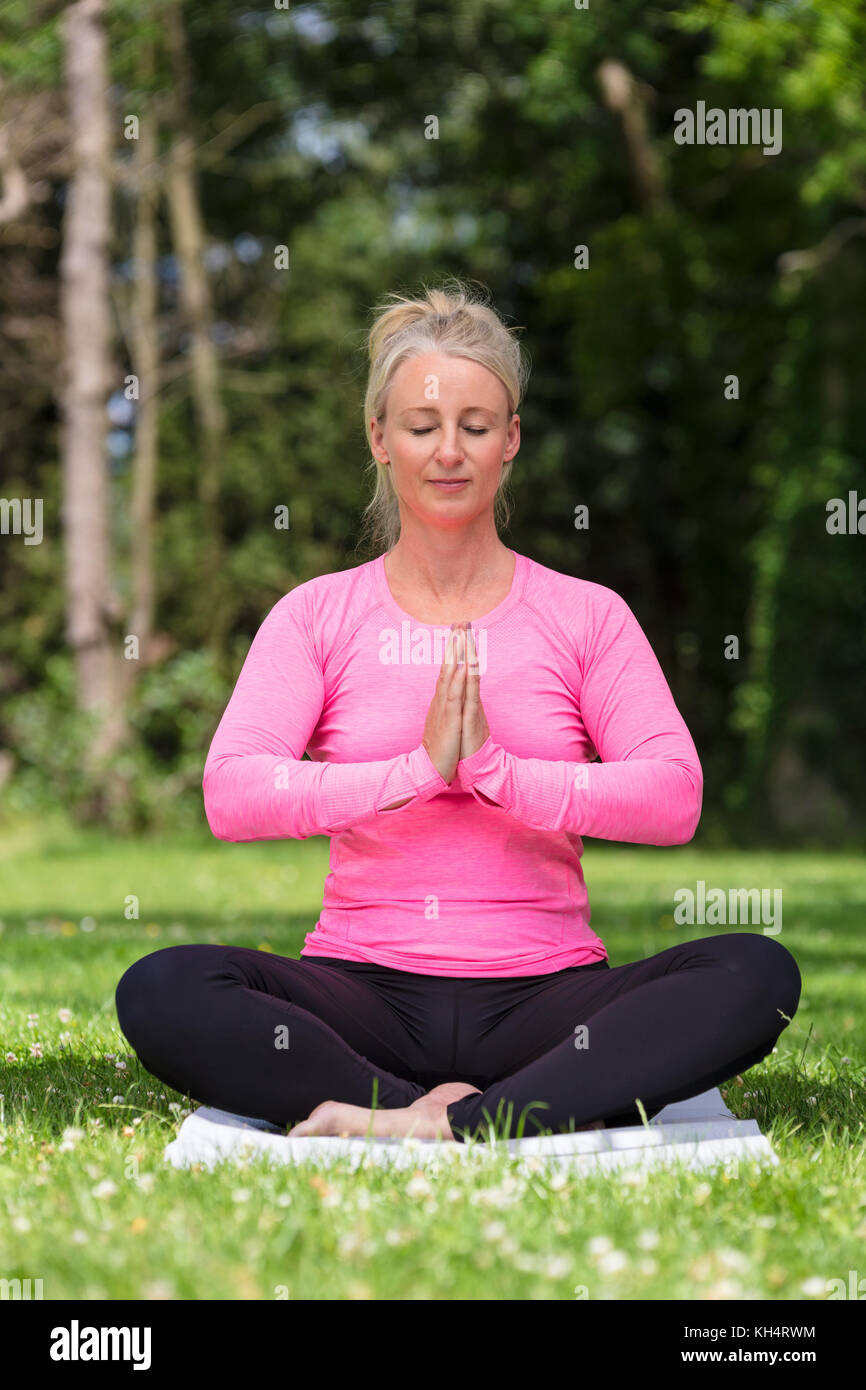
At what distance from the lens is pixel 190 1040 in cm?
335

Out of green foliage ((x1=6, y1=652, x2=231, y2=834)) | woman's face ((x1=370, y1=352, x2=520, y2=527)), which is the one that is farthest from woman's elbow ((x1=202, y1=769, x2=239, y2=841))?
green foliage ((x1=6, y1=652, x2=231, y2=834))

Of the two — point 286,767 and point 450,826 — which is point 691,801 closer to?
point 450,826

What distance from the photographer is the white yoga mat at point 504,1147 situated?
10.4ft

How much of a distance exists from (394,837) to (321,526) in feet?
83.5

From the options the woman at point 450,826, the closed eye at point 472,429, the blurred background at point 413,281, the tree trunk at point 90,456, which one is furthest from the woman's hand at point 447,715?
the tree trunk at point 90,456

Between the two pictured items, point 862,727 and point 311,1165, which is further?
point 862,727

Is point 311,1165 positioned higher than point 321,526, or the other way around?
point 321,526

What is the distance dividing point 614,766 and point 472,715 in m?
0.37

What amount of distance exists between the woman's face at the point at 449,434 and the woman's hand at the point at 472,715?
1.53ft

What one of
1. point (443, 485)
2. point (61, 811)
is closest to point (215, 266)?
point (61, 811)

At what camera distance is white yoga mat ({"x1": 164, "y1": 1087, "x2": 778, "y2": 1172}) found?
3178mm

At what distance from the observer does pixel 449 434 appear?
359 centimetres
